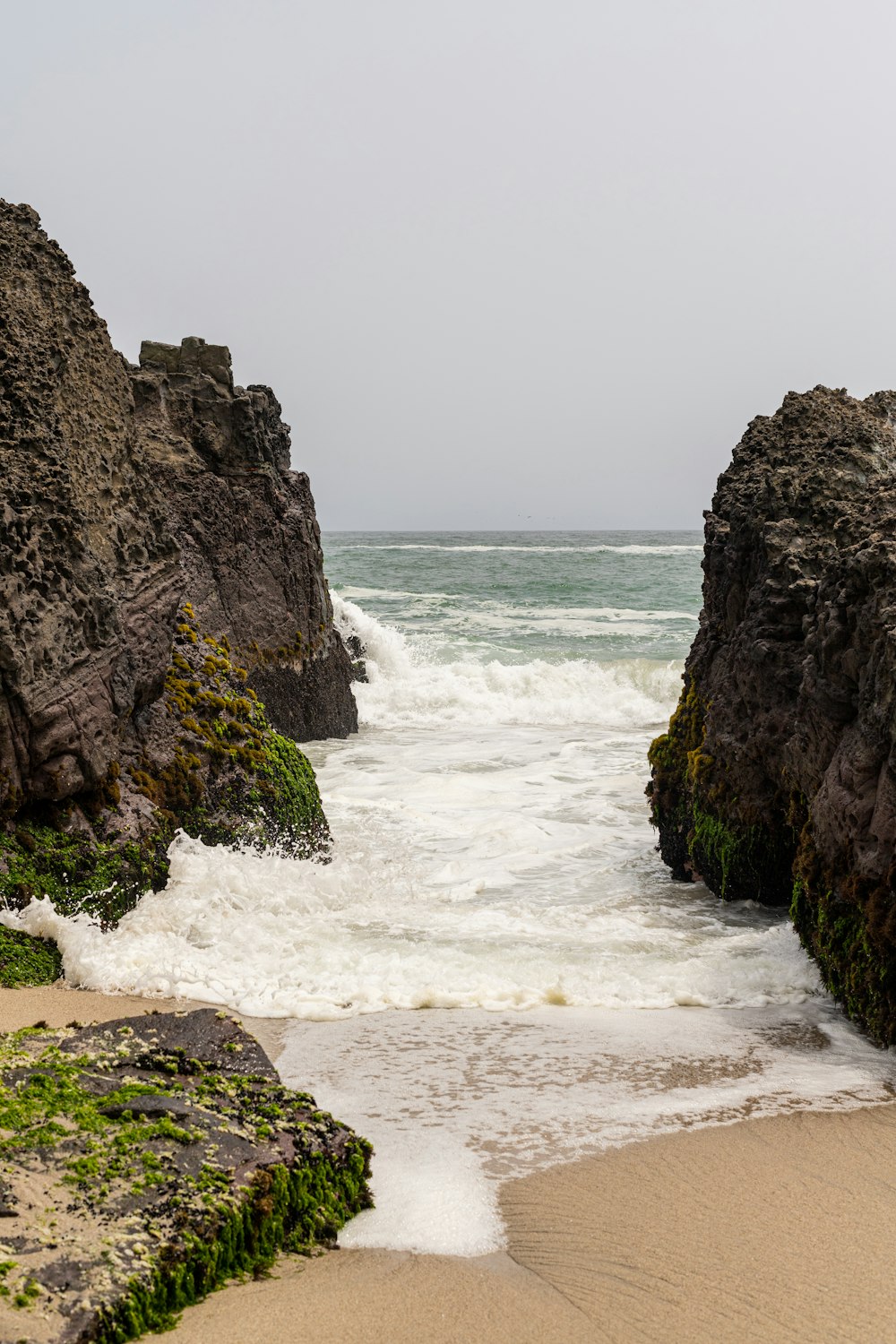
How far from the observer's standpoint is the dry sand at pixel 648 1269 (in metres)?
2.71

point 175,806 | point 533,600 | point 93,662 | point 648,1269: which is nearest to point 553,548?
point 533,600

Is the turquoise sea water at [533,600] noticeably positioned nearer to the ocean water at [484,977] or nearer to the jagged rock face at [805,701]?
the ocean water at [484,977]

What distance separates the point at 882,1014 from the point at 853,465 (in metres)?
4.14

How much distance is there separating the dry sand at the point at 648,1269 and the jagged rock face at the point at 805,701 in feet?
5.06

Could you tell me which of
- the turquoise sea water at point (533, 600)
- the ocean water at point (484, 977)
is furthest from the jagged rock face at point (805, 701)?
the turquoise sea water at point (533, 600)

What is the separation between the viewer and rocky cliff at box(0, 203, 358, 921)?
593cm

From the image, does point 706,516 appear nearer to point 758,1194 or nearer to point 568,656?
point 758,1194

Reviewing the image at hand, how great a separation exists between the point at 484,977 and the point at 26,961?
A: 2.34 metres

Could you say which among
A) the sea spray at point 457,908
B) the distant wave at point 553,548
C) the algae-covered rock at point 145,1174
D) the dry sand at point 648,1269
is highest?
the distant wave at point 553,548

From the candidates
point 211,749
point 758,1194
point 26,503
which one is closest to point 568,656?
point 211,749

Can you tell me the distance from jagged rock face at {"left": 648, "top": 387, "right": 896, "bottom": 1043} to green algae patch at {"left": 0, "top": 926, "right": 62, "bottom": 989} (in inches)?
157

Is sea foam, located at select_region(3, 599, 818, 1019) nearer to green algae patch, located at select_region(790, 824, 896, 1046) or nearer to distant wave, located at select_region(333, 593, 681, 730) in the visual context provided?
green algae patch, located at select_region(790, 824, 896, 1046)

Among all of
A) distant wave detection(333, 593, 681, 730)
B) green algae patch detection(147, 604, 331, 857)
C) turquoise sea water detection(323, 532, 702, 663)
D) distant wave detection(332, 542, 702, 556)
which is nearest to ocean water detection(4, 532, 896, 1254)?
green algae patch detection(147, 604, 331, 857)

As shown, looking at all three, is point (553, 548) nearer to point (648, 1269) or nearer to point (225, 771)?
point (225, 771)
